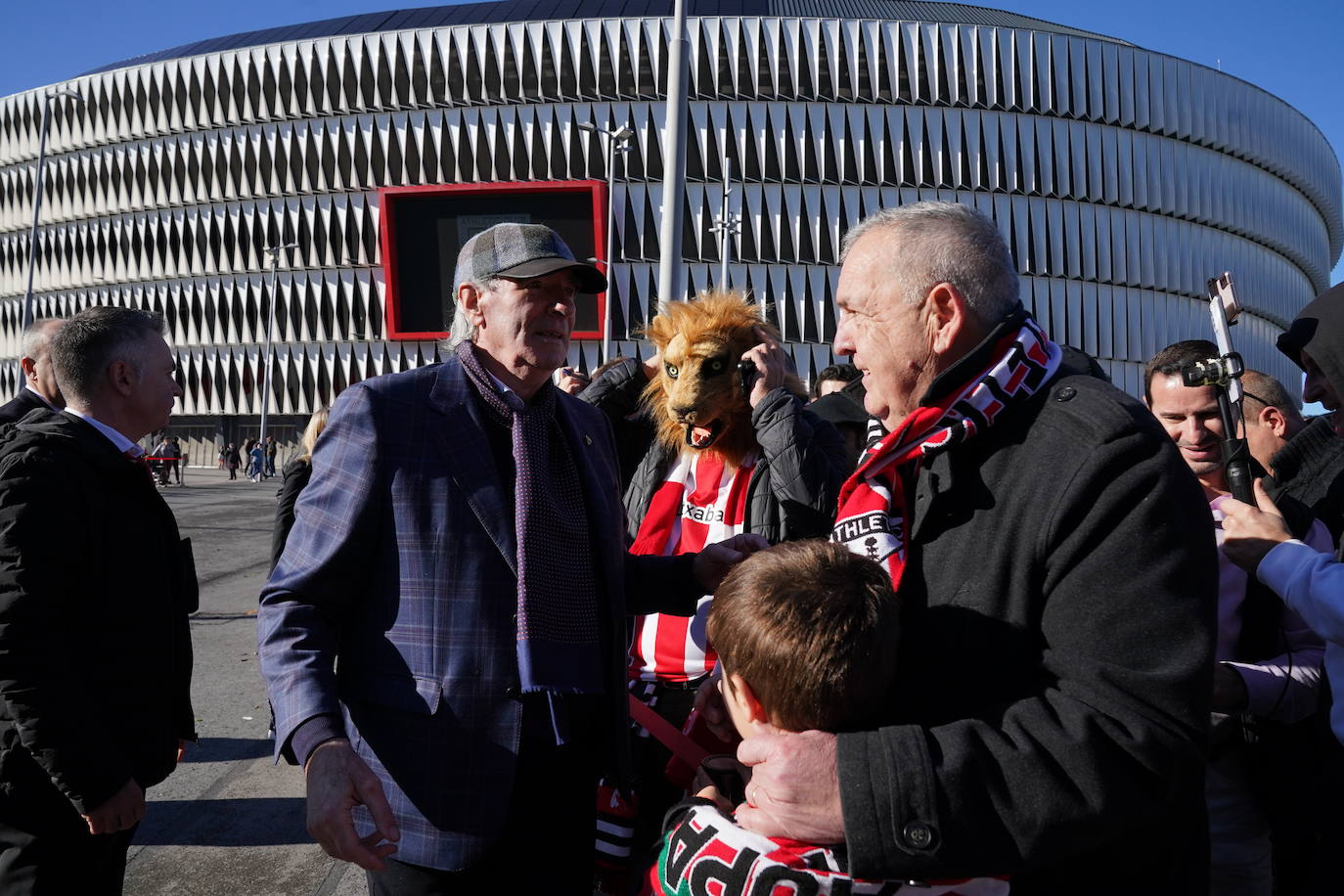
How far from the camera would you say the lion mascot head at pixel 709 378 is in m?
3.52

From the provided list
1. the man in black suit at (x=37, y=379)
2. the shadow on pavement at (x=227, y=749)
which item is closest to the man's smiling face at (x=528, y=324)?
the man in black suit at (x=37, y=379)

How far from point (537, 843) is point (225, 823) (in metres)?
3.04

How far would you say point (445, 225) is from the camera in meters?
40.9

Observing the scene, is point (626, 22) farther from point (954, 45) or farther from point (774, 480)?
point (774, 480)

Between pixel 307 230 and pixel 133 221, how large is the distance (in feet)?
37.8

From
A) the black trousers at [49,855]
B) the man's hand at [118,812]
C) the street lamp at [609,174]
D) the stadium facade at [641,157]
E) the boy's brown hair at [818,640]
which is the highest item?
the stadium facade at [641,157]

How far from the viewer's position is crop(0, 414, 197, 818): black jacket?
8.31 feet

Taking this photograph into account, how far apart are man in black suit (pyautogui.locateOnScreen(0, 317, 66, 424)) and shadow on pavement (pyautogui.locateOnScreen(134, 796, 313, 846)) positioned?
6.52ft

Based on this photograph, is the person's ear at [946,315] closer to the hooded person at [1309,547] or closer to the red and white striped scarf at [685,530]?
the hooded person at [1309,547]

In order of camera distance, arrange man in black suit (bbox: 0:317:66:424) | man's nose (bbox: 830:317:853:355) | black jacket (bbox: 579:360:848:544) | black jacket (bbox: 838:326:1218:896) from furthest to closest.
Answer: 1. man in black suit (bbox: 0:317:66:424)
2. black jacket (bbox: 579:360:848:544)
3. man's nose (bbox: 830:317:853:355)
4. black jacket (bbox: 838:326:1218:896)

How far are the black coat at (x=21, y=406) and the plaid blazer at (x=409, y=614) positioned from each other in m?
3.15

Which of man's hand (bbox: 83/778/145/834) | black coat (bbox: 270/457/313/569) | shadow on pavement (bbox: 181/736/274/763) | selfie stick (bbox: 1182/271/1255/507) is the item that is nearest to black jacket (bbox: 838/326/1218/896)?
selfie stick (bbox: 1182/271/1255/507)

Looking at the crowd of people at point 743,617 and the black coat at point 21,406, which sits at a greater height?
the black coat at point 21,406

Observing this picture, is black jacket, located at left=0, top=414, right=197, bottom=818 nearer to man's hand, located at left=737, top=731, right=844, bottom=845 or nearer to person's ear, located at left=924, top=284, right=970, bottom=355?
man's hand, located at left=737, top=731, right=844, bottom=845
